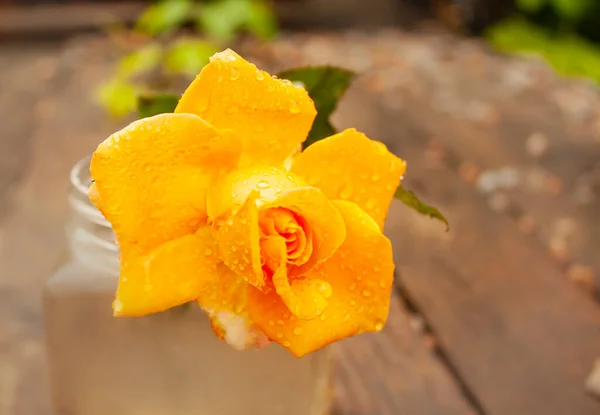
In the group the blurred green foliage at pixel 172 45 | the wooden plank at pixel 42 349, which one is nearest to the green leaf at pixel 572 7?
the blurred green foliage at pixel 172 45

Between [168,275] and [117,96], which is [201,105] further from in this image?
[117,96]

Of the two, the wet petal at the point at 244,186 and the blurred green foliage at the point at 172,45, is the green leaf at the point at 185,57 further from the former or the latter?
the wet petal at the point at 244,186

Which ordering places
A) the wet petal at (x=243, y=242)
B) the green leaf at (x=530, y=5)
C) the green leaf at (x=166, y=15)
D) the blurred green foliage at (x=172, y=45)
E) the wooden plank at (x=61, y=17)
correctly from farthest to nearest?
the green leaf at (x=530, y=5), the wooden plank at (x=61, y=17), the green leaf at (x=166, y=15), the blurred green foliage at (x=172, y=45), the wet petal at (x=243, y=242)

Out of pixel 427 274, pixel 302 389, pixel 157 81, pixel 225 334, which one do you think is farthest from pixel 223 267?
pixel 157 81

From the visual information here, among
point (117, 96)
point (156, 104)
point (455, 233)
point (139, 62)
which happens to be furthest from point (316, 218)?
point (139, 62)

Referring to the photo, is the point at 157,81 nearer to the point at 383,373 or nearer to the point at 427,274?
the point at 427,274
